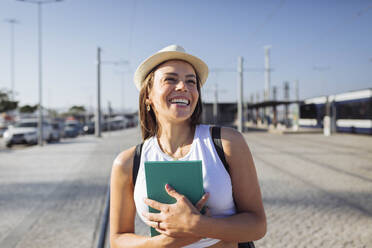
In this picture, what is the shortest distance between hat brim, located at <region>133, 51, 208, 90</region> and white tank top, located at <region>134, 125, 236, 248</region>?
15.2 inches

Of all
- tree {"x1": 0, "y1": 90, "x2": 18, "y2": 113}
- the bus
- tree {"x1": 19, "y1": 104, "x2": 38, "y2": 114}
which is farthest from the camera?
tree {"x1": 19, "y1": 104, "x2": 38, "y2": 114}

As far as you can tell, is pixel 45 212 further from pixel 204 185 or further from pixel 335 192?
pixel 335 192

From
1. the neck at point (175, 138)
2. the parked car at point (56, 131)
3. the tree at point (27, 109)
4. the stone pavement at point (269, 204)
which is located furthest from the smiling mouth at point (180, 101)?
the tree at point (27, 109)

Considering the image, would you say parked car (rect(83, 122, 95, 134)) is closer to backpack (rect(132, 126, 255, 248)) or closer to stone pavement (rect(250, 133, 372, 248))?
stone pavement (rect(250, 133, 372, 248))

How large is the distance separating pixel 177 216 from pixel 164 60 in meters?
0.80

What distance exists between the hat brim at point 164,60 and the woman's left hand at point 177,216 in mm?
655

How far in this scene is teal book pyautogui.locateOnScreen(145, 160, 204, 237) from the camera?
1.44m

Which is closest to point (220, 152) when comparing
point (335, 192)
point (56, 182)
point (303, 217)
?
point (303, 217)

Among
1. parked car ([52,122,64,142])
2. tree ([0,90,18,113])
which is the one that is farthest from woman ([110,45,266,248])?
tree ([0,90,18,113])

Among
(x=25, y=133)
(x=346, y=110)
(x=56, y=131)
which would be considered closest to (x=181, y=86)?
(x=25, y=133)

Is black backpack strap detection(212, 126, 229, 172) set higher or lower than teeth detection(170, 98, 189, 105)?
lower

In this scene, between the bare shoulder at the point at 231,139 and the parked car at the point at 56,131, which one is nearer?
the bare shoulder at the point at 231,139

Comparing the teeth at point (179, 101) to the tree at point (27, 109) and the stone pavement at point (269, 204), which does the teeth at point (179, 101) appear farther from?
the tree at point (27, 109)

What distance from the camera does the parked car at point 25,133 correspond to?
2047cm
